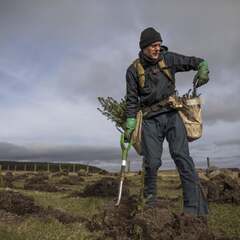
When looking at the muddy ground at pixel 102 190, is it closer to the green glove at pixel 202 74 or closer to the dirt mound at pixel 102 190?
the dirt mound at pixel 102 190

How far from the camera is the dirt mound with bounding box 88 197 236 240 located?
20.8 ft

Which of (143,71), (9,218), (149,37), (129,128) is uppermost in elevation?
(149,37)

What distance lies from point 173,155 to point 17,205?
3663 mm

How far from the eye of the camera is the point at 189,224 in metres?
6.50

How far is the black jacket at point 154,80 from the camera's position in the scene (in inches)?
316

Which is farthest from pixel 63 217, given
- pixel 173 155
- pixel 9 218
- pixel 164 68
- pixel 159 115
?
pixel 164 68

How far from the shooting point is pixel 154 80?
805 cm

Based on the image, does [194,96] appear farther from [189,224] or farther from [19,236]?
[19,236]

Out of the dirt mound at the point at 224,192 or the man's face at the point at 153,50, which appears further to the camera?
the dirt mound at the point at 224,192

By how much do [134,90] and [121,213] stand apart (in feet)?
6.35

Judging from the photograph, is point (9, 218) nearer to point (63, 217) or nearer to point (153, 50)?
point (63, 217)

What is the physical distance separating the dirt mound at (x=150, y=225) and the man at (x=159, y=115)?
830 mm

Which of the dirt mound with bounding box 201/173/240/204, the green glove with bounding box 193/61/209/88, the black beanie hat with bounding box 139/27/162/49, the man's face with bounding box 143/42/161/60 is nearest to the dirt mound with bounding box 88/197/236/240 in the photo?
the green glove with bounding box 193/61/209/88

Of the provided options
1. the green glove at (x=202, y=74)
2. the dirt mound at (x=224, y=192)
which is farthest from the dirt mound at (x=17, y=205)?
the dirt mound at (x=224, y=192)
